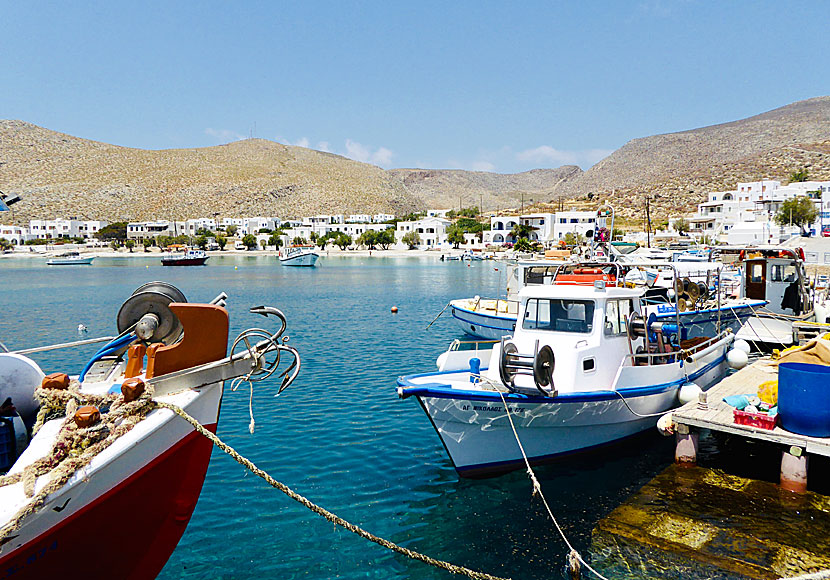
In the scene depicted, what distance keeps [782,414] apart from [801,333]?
11.1 meters

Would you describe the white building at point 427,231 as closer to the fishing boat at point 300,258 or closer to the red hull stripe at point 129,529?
the fishing boat at point 300,258

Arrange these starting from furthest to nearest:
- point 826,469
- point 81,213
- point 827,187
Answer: point 81,213 < point 827,187 < point 826,469

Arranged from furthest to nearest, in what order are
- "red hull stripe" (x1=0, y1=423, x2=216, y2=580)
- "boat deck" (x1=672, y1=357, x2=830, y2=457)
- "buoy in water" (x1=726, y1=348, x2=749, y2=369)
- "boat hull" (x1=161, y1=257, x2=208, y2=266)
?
"boat hull" (x1=161, y1=257, x2=208, y2=266)
"buoy in water" (x1=726, y1=348, x2=749, y2=369)
"boat deck" (x1=672, y1=357, x2=830, y2=457)
"red hull stripe" (x1=0, y1=423, x2=216, y2=580)

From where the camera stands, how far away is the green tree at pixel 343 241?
485ft

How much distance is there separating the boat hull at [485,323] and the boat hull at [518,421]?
39.2ft

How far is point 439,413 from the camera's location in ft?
32.4

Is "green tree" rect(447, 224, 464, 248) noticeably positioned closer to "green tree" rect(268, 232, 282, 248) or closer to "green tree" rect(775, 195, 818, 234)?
"green tree" rect(268, 232, 282, 248)

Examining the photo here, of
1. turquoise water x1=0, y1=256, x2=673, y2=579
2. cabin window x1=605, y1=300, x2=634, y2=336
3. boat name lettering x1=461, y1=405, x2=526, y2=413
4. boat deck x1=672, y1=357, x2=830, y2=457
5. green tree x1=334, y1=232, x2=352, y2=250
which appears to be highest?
green tree x1=334, y1=232, x2=352, y2=250

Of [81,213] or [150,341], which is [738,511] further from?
[81,213]

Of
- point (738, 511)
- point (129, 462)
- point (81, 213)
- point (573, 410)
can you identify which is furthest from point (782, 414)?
point (81, 213)

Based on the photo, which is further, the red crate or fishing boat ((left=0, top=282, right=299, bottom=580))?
the red crate

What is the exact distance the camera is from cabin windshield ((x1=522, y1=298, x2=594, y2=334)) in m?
11.1

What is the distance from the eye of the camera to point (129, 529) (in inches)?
248

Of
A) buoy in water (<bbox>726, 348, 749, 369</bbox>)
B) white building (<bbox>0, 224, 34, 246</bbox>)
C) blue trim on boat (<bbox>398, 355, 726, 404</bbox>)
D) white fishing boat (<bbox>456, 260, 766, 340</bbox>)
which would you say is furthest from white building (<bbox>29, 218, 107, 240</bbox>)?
buoy in water (<bbox>726, 348, 749, 369</bbox>)
